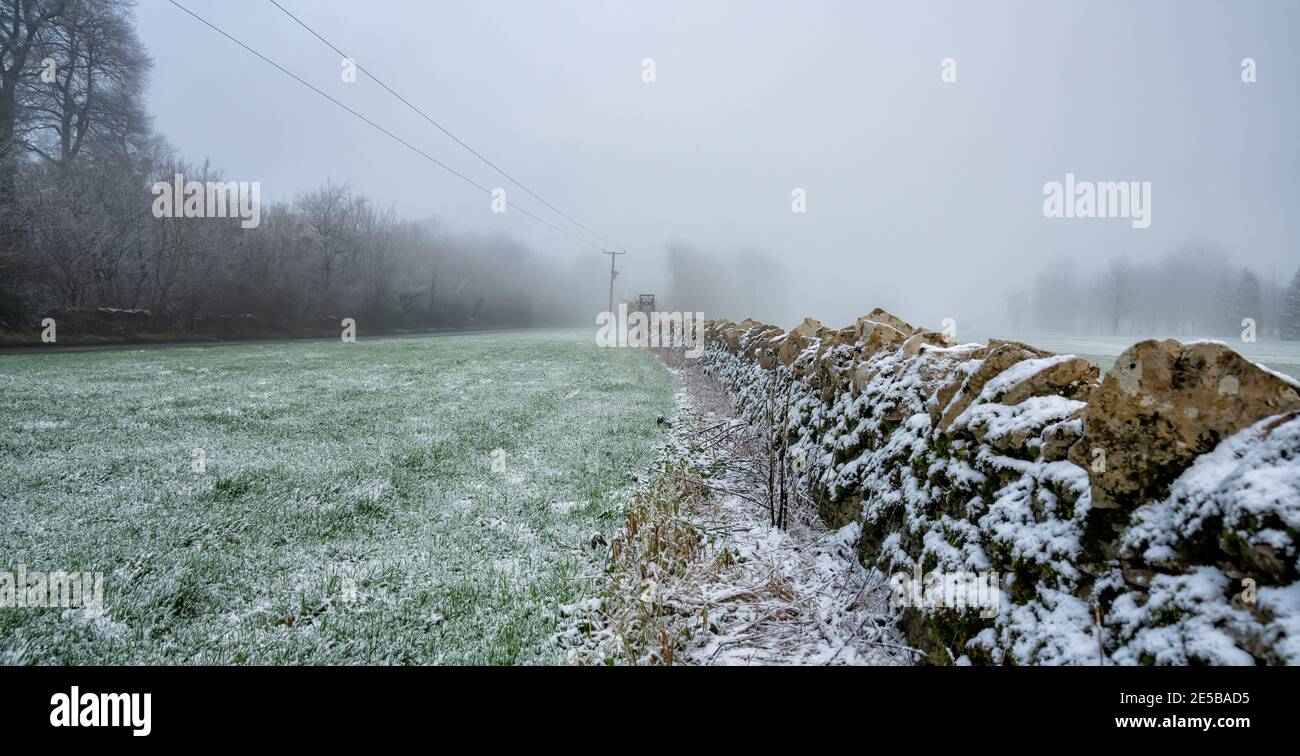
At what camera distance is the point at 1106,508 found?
1987mm

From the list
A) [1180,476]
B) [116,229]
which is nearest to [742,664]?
[1180,476]

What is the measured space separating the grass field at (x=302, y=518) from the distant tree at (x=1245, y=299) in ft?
229

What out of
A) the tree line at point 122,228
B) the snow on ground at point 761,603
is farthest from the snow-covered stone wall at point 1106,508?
the tree line at point 122,228

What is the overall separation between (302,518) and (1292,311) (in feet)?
212

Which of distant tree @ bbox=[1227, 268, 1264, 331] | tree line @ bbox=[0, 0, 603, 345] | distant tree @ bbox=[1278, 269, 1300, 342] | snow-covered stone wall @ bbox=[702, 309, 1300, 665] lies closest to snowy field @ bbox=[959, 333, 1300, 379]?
snow-covered stone wall @ bbox=[702, 309, 1300, 665]

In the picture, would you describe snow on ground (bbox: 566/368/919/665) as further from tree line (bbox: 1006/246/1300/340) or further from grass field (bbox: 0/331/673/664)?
tree line (bbox: 1006/246/1300/340)

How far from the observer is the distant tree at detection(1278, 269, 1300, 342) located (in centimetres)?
3884

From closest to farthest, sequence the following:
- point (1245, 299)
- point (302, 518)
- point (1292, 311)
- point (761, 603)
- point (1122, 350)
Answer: point (761, 603) < point (302, 518) < point (1122, 350) < point (1292, 311) < point (1245, 299)

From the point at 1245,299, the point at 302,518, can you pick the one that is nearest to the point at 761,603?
the point at 302,518

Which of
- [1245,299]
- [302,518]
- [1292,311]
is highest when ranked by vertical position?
[1245,299]

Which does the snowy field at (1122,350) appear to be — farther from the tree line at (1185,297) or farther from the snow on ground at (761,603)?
Answer: the tree line at (1185,297)

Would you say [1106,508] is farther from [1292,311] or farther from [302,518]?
[1292,311]

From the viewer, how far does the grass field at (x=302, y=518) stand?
121 inches
